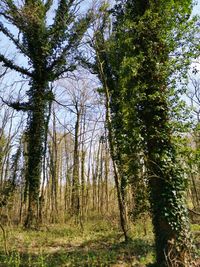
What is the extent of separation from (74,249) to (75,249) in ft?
0.12

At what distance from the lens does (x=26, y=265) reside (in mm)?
Result: 8469

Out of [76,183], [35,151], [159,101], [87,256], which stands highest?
[35,151]

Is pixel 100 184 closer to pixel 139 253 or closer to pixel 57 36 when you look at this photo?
pixel 57 36

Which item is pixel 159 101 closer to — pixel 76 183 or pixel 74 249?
pixel 74 249

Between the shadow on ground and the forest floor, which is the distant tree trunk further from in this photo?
the shadow on ground

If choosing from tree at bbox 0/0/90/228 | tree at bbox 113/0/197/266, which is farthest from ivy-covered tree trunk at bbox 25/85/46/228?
tree at bbox 113/0/197/266

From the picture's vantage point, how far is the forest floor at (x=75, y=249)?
879cm

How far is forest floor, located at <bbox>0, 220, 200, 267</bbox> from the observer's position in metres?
8.79

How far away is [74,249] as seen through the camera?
1099 centimetres

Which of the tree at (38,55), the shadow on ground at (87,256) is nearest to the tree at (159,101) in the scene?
the shadow on ground at (87,256)

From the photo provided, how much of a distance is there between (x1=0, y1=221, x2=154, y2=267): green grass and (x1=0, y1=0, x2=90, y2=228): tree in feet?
10.4

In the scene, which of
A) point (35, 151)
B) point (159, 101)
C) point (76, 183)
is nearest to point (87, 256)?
point (159, 101)

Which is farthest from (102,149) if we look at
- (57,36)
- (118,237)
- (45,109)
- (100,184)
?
(118,237)

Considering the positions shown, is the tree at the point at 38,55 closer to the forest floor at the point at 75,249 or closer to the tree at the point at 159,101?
the forest floor at the point at 75,249
